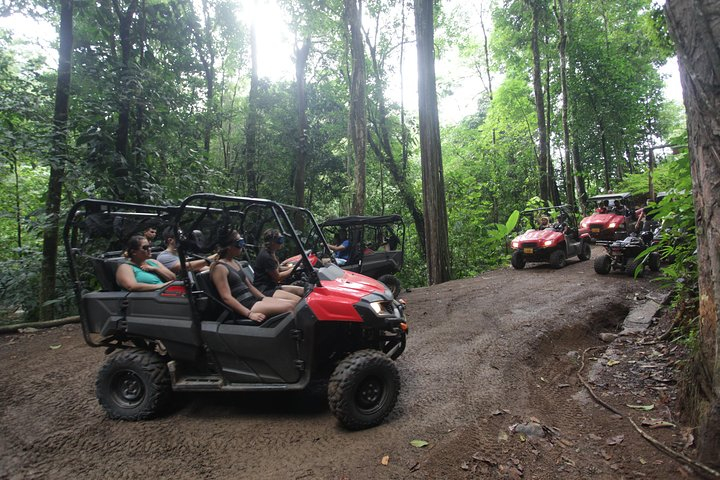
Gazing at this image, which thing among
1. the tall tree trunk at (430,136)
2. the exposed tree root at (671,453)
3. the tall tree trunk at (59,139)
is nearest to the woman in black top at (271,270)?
the exposed tree root at (671,453)

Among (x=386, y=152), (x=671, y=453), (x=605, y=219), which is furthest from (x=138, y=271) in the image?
(x=386, y=152)

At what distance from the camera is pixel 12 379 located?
466 centimetres

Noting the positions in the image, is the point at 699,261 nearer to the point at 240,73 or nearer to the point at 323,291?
the point at 323,291

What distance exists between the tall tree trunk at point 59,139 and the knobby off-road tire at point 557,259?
34.5ft

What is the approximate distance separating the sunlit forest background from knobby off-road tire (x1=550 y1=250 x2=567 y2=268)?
7.75 ft

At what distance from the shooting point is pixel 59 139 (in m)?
6.54

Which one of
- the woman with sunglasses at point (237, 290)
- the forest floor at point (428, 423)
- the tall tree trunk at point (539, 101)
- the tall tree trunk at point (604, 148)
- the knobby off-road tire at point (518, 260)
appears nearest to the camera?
the forest floor at point (428, 423)

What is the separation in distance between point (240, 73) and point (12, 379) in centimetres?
2268

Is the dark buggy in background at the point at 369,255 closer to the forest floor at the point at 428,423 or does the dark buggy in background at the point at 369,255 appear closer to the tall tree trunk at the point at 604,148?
the forest floor at the point at 428,423

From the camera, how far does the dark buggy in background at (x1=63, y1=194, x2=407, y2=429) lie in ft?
10.6

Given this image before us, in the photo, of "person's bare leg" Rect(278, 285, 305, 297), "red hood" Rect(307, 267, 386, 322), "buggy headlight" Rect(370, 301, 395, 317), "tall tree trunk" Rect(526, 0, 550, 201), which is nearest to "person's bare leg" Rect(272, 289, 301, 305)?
"person's bare leg" Rect(278, 285, 305, 297)

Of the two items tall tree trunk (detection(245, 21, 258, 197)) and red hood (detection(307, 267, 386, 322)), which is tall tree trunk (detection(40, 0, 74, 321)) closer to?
red hood (detection(307, 267, 386, 322))

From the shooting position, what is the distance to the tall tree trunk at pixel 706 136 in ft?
7.23

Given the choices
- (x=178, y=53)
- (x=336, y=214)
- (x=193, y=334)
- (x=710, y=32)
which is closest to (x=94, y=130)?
(x=178, y=53)
